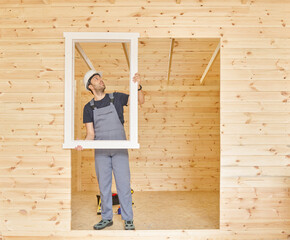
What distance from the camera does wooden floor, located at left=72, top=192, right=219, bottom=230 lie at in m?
3.67

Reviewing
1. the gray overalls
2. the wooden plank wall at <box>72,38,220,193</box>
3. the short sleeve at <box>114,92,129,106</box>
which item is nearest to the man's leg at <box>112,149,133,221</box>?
the gray overalls

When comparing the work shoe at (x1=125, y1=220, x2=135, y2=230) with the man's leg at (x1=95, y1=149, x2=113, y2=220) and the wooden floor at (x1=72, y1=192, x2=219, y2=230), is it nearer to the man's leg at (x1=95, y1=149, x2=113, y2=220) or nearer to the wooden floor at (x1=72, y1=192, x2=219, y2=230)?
the wooden floor at (x1=72, y1=192, x2=219, y2=230)

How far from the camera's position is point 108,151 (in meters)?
3.48

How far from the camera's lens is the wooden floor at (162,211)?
3673 millimetres

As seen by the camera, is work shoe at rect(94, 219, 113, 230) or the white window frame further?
work shoe at rect(94, 219, 113, 230)

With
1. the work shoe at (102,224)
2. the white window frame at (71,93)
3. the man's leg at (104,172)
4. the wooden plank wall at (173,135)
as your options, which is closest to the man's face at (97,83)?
the white window frame at (71,93)

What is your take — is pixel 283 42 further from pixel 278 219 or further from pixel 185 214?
pixel 185 214

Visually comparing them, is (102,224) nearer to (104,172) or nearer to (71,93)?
(104,172)

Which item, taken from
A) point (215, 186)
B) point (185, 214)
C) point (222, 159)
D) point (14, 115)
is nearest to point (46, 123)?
point (14, 115)

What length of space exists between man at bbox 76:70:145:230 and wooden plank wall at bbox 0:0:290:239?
299 millimetres

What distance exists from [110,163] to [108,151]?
13 centimetres

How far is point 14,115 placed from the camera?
332 centimetres

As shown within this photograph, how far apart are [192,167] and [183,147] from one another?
370mm

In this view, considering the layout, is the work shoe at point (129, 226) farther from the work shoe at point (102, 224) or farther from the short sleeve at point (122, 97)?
the short sleeve at point (122, 97)
